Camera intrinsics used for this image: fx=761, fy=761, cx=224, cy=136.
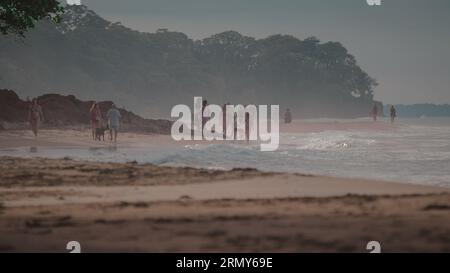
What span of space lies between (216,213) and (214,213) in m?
0.03

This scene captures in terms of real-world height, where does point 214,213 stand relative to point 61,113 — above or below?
below

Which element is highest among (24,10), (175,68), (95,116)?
(175,68)

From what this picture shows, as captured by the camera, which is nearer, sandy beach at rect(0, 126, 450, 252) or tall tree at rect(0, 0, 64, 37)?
sandy beach at rect(0, 126, 450, 252)

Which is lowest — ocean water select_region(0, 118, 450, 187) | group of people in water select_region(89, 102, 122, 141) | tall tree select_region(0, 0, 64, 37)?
ocean water select_region(0, 118, 450, 187)

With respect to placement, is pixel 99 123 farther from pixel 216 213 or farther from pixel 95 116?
pixel 216 213

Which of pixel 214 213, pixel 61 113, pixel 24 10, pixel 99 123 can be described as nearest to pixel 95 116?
pixel 99 123

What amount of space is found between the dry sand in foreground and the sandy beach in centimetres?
1

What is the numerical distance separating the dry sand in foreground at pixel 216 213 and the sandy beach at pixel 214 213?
0.05 ft

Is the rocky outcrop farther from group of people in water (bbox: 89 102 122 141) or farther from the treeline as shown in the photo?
the treeline

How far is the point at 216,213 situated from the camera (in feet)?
38.5

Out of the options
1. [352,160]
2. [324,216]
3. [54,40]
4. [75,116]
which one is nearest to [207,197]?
[324,216]

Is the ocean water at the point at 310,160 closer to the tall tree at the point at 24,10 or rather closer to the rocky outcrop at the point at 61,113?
the tall tree at the point at 24,10

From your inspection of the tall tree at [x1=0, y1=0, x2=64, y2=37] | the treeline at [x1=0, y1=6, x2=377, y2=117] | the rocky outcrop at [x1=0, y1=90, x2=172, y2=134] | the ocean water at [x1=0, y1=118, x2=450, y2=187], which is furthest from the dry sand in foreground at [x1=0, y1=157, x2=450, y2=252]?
the treeline at [x1=0, y1=6, x2=377, y2=117]

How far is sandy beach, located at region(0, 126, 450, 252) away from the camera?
372 inches
